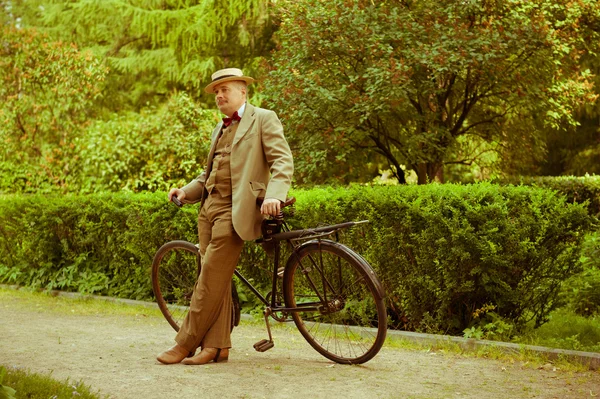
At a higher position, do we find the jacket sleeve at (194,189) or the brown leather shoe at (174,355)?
the jacket sleeve at (194,189)

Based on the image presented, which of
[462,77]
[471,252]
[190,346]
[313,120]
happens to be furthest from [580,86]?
[190,346]

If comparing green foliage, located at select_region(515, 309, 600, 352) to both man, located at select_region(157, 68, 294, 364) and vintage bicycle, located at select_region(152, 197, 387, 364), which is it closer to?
vintage bicycle, located at select_region(152, 197, 387, 364)

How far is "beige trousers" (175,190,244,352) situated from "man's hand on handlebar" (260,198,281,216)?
1.22 ft

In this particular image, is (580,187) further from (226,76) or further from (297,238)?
(226,76)

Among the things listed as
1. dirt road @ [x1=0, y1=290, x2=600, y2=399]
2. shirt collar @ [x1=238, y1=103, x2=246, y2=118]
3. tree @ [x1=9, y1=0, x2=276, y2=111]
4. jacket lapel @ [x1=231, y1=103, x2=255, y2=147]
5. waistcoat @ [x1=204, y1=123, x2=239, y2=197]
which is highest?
tree @ [x1=9, y1=0, x2=276, y2=111]

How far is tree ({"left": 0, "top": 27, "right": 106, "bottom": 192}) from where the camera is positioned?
726 inches

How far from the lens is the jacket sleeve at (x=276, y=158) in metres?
5.52

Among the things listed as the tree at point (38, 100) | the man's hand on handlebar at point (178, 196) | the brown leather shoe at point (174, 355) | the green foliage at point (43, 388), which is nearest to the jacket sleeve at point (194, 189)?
the man's hand on handlebar at point (178, 196)

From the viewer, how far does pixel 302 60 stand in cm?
1225

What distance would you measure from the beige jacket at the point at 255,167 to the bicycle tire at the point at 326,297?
1.50 feet

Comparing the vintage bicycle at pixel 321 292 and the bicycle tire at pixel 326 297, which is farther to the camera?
the bicycle tire at pixel 326 297

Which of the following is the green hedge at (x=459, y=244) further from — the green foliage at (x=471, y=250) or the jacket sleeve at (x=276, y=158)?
the jacket sleeve at (x=276, y=158)

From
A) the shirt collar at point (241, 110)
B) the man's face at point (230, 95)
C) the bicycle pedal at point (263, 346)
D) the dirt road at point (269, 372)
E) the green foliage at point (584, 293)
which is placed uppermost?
the man's face at point (230, 95)

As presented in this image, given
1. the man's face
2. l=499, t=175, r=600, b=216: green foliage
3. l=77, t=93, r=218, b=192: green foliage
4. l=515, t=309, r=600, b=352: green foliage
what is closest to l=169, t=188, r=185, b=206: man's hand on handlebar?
the man's face
